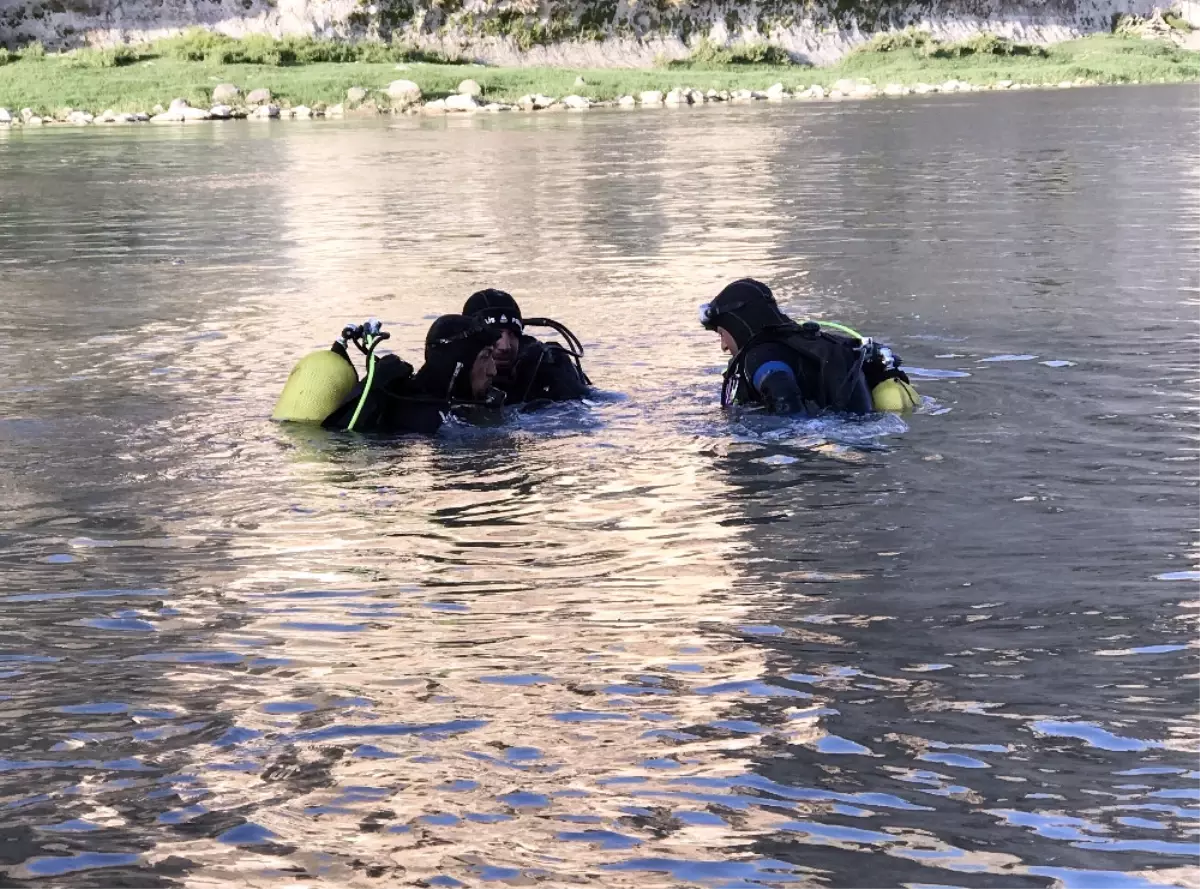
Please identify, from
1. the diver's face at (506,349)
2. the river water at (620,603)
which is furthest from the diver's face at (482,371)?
the river water at (620,603)

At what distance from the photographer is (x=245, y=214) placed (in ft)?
85.6

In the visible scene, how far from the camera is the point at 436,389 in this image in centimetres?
1069

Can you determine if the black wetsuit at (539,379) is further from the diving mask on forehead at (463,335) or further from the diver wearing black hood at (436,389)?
the diving mask on forehead at (463,335)

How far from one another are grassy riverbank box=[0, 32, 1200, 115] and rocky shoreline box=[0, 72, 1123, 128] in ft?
1.94

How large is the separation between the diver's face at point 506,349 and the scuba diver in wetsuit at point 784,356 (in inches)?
49.5

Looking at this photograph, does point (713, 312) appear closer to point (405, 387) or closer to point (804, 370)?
point (804, 370)

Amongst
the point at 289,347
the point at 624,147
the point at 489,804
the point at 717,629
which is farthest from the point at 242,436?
the point at 624,147

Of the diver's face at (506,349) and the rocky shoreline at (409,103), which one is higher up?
the rocky shoreline at (409,103)

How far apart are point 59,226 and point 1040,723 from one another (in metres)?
21.8

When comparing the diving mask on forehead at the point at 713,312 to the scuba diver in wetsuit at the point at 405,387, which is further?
the scuba diver in wetsuit at the point at 405,387

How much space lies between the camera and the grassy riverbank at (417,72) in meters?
61.3

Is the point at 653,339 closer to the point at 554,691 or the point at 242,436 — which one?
the point at 242,436

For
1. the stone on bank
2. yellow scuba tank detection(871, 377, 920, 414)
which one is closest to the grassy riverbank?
the stone on bank

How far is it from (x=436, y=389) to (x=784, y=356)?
2043mm
